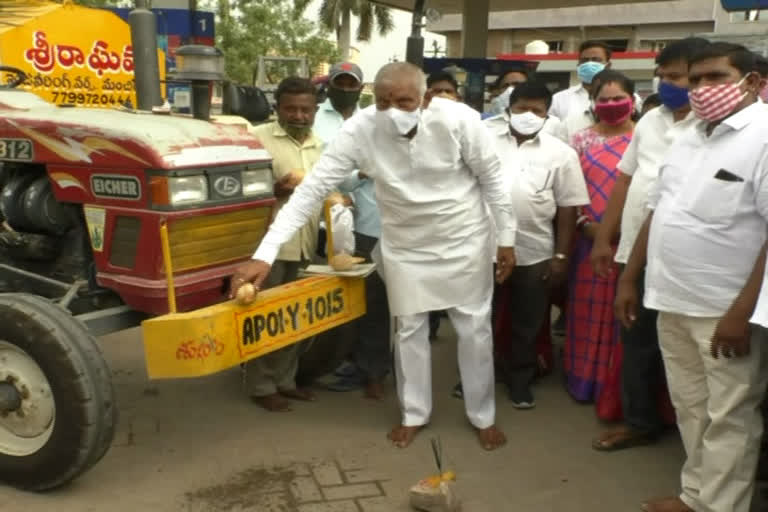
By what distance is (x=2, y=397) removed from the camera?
309 centimetres

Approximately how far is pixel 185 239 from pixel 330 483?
1.16 metres

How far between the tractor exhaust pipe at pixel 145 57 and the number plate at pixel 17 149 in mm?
3089

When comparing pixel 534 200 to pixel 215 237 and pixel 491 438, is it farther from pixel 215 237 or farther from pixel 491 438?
pixel 215 237

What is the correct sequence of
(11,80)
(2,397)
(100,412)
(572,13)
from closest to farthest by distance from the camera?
(100,412) → (2,397) → (11,80) → (572,13)

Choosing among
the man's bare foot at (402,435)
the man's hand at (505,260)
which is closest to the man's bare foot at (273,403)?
the man's bare foot at (402,435)

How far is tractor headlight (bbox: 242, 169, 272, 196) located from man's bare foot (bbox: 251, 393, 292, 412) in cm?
111

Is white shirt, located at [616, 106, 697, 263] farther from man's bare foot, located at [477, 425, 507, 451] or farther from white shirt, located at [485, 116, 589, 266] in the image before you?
man's bare foot, located at [477, 425, 507, 451]

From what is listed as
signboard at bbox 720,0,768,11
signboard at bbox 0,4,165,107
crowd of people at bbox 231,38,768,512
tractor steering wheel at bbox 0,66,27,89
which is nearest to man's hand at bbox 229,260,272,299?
crowd of people at bbox 231,38,768,512

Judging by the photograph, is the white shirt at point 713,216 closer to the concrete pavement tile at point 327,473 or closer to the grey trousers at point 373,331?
the concrete pavement tile at point 327,473

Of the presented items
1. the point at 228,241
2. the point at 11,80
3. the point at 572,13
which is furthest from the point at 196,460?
the point at 572,13

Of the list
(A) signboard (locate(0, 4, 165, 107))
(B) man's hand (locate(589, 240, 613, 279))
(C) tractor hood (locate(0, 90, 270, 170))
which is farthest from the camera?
(A) signboard (locate(0, 4, 165, 107))

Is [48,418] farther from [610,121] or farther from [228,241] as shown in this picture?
[610,121]

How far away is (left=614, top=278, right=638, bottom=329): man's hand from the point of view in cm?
307

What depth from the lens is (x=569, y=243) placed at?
3.94 meters
